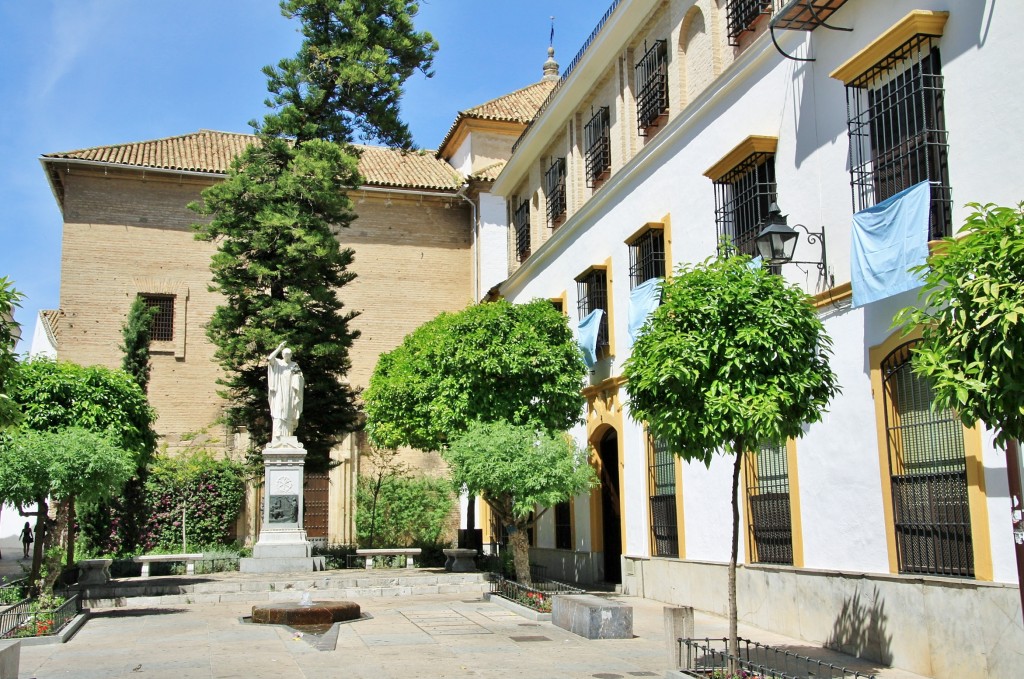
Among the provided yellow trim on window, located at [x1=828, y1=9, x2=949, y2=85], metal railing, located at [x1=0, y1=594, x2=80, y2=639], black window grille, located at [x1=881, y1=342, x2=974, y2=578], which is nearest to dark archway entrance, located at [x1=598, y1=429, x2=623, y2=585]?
A: black window grille, located at [x1=881, y1=342, x2=974, y2=578]

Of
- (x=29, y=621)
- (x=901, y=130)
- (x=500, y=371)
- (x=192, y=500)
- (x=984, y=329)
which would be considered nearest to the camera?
(x=984, y=329)

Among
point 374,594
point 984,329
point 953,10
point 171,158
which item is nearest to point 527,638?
Answer: point 374,594

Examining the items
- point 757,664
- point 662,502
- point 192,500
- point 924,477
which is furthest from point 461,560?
point 757,664

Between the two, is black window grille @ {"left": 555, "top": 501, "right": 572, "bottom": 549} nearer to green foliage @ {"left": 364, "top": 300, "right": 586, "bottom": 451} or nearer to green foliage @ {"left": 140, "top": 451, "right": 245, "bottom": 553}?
green foliage @ {"left": 364, "top": 300, "right": 586, "bottom": 451}

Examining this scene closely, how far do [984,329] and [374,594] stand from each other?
1287cm

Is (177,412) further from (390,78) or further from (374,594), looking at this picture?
(374,594)

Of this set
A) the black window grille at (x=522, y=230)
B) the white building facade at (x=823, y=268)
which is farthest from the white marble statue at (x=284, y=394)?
the black window grille at (x=522, y=230)

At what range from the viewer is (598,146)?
64.3 feet

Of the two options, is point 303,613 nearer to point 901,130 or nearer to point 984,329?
point 901,130

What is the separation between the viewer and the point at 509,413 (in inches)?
706

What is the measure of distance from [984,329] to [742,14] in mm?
9132

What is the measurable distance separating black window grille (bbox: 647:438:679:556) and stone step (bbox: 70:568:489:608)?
10.6 ft

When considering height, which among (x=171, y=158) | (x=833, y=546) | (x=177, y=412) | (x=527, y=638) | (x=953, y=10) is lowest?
(x=527, y=638)

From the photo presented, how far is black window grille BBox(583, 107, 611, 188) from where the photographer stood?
19.2m
